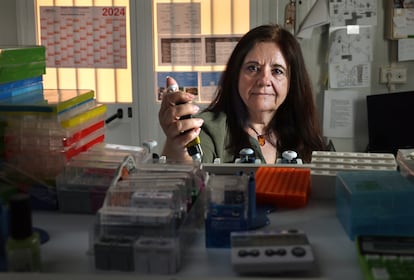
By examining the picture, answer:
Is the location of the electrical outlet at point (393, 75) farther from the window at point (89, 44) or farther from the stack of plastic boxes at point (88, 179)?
the stack of plastic boxes at point (88, 179)

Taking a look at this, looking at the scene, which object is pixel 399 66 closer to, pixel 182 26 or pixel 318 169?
pixel 182 26

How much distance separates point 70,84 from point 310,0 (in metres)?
1.53

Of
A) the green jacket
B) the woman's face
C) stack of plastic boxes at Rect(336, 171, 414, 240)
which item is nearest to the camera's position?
stack of plastic boxes at Rect(336, 171, 414, 240)

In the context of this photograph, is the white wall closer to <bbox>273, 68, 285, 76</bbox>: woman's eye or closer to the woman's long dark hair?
the woman's long dark hair

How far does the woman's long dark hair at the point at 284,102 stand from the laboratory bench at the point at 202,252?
964 millimetres

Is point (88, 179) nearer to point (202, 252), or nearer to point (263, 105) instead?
point (202, 252)

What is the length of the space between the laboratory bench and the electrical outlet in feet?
8.22

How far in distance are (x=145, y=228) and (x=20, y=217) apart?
0.53ft

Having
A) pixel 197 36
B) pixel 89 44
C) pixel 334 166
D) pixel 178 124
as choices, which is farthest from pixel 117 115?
pixel 334 166

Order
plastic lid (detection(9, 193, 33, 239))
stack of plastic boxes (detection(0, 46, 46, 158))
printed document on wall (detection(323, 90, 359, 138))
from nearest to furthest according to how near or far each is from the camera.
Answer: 1. plastic lid (detection(9, 193, 33, 239))
2. stack of plastic boxes (detection(0, 46, 46, 158))
3. printed document on wall (detection(323, 90, 359, 138))

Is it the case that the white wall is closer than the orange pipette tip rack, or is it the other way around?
the orange pipette tip rack

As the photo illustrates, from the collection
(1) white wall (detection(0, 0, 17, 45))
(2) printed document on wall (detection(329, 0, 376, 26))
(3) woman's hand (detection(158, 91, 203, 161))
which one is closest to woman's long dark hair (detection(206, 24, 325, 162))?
(3) woman's hand (detection(158, 91, 203, 161))

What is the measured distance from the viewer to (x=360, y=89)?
3398 mm

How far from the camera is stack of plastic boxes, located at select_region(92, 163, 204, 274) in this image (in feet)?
2.46
